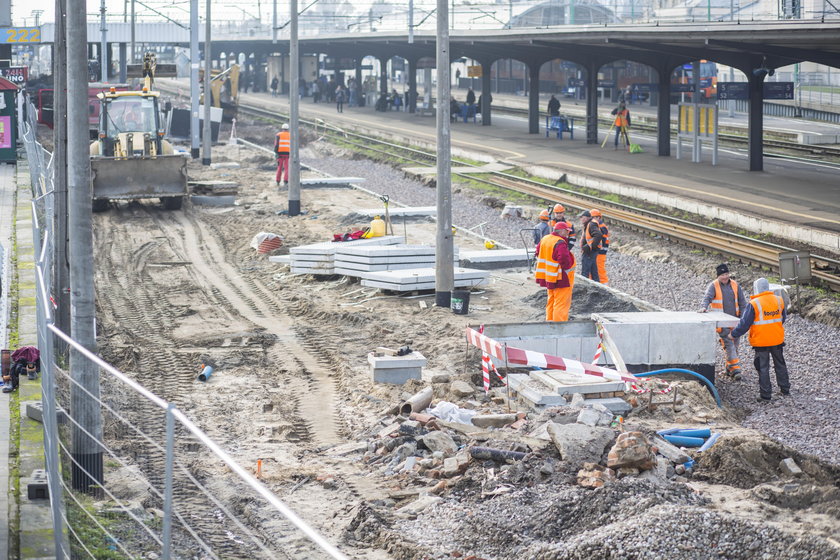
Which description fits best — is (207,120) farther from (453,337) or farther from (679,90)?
(453,337)

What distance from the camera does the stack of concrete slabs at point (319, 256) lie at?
20.9 m

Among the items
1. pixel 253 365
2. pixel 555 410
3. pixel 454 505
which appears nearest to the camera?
pixel 454 505

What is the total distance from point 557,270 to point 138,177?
15.4 m

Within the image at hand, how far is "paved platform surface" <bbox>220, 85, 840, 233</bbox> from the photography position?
28297 mm

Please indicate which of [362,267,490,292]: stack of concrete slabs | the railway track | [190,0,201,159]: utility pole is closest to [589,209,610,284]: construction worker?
[362,267,490,292]: stack of concrete slabs

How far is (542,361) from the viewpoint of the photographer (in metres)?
14.1

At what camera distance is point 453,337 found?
54.7ft

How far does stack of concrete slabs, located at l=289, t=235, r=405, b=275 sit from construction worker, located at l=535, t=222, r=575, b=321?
5124 millimetres

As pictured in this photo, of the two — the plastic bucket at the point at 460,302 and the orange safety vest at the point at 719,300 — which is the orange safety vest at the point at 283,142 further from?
the orange safety vest at the point at 719,300

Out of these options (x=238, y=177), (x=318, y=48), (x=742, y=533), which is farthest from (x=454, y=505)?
(x=318, y=48)

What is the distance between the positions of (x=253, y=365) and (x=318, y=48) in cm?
6817

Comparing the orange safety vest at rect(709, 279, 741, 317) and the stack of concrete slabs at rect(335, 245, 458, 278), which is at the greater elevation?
the stack of concrete slabs at rect(335, 245, 458, 278)

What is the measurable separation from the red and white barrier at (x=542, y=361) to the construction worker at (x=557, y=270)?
7.11ft

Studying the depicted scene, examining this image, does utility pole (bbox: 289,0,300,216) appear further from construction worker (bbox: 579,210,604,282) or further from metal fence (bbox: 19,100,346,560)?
metal fence (bbox: 19,100,346,560)
